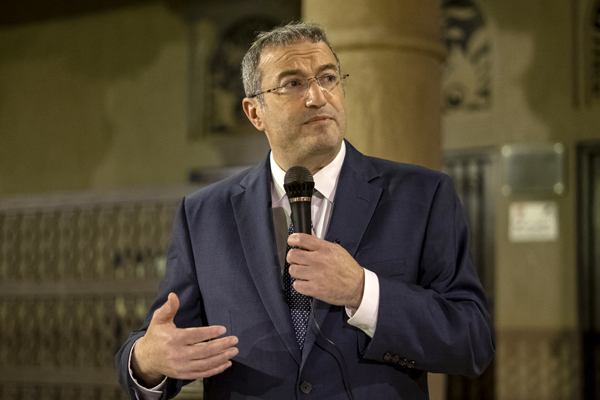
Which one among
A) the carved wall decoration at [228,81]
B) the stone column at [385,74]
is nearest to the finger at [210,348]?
the stone column at [385,74]

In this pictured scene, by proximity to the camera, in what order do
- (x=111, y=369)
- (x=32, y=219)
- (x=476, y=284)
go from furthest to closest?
1. (x=32, y=219)
2. (x=111, y=369)
3. (x=476, y=284)

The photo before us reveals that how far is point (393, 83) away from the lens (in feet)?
8.54

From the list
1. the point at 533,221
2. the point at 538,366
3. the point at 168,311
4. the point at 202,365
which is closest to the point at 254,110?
the point at 168,311

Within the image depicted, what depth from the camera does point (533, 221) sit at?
5.19 metres

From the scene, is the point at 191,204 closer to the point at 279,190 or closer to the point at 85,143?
the point at 279,190

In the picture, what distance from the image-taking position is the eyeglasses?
1659mm

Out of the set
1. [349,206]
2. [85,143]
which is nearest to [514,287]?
[349,206]

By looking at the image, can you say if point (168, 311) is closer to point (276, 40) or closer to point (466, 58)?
point (276, 40)

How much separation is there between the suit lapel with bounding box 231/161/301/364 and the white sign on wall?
3.95 meters

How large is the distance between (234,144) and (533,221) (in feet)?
9.64

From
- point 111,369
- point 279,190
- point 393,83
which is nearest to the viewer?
point 279,190

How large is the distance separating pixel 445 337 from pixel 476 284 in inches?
6.9

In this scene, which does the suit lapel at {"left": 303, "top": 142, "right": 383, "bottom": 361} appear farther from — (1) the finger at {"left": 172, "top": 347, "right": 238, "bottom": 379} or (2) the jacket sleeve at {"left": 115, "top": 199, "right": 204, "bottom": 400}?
(2) the jacket sleeve at {"left": 115, "top": 199, "right": 204, "bottom": 400}

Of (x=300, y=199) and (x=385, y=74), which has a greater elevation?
(x=385, y=74)
